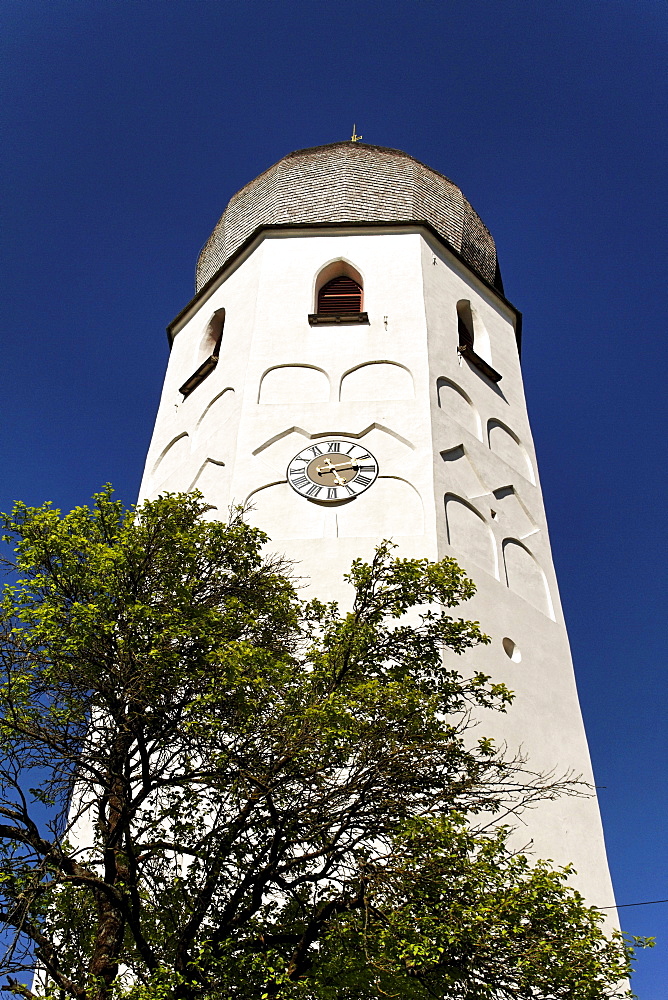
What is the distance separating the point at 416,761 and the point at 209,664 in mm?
1665

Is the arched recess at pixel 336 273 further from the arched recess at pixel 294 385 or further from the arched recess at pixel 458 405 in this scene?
the arched recess at pixel 458 405

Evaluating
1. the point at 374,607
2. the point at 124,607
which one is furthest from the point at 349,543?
the point at 124,607

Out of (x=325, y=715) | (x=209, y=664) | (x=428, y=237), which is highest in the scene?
(x=428, y=237)

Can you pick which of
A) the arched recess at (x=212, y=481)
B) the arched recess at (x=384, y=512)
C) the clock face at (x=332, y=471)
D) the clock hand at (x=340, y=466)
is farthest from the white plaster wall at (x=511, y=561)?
the arched recess at (x=212, y=481)

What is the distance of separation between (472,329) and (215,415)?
5.58m

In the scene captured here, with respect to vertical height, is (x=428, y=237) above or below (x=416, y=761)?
above

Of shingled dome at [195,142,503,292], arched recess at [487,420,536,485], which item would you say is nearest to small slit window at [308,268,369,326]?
shingled dome at [195,142,503,292]

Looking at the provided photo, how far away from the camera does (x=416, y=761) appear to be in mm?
7516

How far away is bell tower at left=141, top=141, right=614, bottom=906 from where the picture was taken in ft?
42.6

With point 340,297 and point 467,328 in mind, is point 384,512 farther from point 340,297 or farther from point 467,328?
point 467,328

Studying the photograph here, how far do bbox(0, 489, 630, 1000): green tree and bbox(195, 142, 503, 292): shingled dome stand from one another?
13.0 meters

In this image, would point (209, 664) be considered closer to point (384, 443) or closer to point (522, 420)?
point (384, 443)

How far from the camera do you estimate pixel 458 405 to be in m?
16.0

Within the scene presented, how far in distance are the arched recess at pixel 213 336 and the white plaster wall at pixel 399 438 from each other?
130 mm
